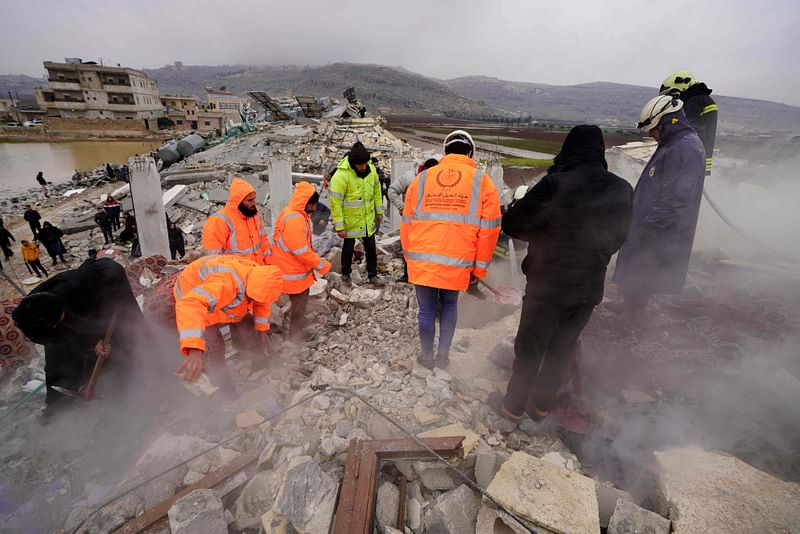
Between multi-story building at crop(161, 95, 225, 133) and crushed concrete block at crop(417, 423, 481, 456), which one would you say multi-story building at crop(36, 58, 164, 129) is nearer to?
multi-story building at crop(161, 95, 225, 133)

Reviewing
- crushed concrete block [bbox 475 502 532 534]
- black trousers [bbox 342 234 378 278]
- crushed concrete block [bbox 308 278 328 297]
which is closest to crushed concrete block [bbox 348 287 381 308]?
crushed concrete block [bbox 308 278 328 297]

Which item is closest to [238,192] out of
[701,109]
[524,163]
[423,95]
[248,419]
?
[248,419]

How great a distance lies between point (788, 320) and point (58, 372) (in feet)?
21.1

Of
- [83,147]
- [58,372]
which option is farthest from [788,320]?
[83,147]

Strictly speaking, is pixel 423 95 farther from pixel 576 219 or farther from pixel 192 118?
pixel 576 219

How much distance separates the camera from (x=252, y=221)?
11.8ft

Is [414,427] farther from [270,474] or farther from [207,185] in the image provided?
[207,185]

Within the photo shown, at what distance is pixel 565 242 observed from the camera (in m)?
2.06

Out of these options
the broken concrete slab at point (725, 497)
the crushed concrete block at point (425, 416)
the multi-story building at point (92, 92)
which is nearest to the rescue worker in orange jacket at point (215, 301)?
the crushed concrete block at point (425, 416)

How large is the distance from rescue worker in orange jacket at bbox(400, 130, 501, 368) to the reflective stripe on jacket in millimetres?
1923

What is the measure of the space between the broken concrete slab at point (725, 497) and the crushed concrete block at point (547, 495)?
42 centimetres

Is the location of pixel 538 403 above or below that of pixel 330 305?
above

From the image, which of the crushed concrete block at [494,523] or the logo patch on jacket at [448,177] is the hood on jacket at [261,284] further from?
the crushed concrete block at [494,523]

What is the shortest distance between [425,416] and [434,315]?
2.56 feet
